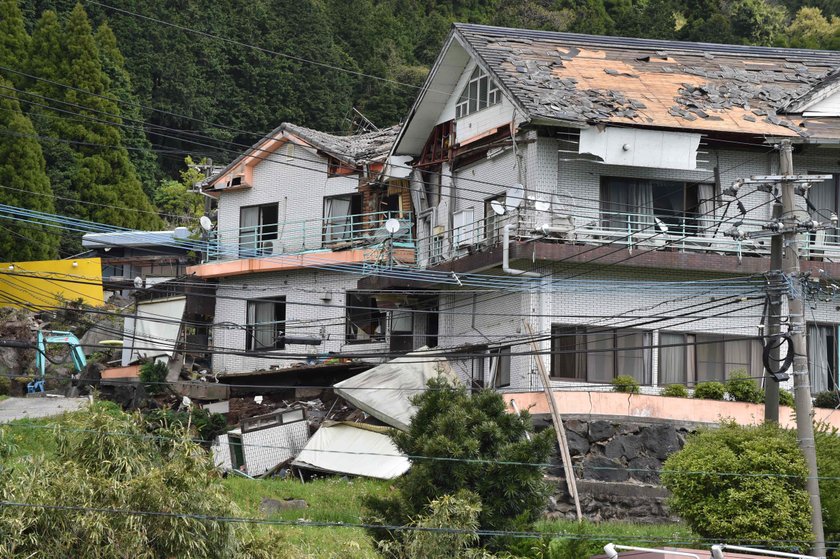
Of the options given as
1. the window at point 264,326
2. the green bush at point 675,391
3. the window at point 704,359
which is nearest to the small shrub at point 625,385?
the green bush at point 675,391

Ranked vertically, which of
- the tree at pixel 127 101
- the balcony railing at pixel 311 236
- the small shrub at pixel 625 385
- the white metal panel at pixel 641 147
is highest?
the tree at pixel 127 101

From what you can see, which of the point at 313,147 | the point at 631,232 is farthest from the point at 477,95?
the point at 313,147

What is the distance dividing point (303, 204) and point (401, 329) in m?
7.18

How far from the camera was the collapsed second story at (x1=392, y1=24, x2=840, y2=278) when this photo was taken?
33812mm

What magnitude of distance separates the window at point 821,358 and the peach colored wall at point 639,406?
393cm

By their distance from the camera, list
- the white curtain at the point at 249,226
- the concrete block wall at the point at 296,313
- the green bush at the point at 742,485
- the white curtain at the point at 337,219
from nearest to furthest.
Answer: the green bush at the point at 742,485 → the concrete block wall at the point at 296,313 → the white curtain at the point at 337,219 → the white curtain at the point at 249,226

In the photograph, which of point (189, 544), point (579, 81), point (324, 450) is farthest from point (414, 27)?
point (189, 544)

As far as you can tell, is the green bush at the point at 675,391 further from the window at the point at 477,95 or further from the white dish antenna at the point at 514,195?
the window at the point at 477,95

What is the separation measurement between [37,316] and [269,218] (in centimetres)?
1036

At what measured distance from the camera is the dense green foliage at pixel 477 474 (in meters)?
23.8

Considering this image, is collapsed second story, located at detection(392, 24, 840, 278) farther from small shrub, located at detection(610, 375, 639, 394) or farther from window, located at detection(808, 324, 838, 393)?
small shrub, located at detection(610, 375, 639, 394)

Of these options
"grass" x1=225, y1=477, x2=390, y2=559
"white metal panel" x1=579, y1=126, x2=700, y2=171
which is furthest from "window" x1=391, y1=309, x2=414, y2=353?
"white metal panel" x1=579, y1=126, x2=700, y2=171

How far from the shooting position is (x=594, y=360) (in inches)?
1321

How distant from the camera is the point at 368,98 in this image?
68.1m
